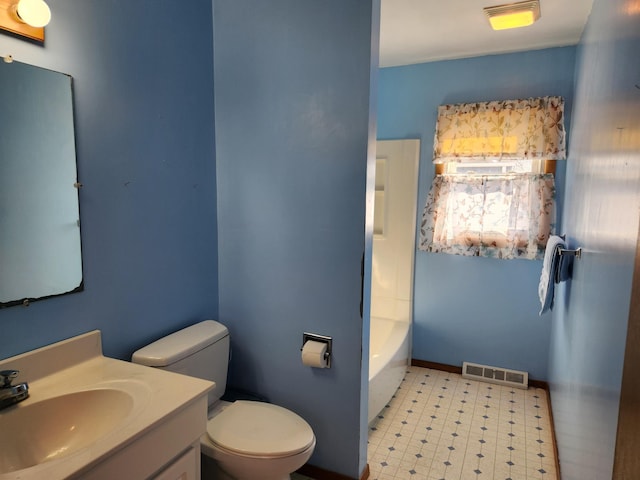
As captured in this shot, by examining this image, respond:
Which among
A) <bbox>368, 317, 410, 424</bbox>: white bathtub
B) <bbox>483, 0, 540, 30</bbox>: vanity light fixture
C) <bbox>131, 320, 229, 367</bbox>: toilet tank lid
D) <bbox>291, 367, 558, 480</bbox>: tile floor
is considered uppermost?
<bbox>483, 0, 540, 30</bbox>: vanity light fixture

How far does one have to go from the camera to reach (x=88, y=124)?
4.75 ft

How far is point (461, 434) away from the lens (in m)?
2.47

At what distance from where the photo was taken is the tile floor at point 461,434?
84.8 inches

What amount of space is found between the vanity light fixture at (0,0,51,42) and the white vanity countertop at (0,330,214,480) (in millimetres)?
1016

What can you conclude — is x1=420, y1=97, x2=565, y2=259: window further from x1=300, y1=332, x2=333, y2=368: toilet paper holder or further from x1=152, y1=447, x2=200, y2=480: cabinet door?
x1=152, y1=447, x2=200, y2=480: cabinet door

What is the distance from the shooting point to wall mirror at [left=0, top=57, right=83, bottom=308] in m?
1.22

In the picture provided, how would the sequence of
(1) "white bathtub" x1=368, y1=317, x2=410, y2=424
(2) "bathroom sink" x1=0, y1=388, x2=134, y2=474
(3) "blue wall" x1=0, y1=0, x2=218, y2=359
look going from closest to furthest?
(2) "bathroom sink" x1=0, y1=388, x2=134, y2=474, (3) "blue wall" x1=0, y1=0, x2=218, y2=359, (1) "white bathtub" x1=368, y1=317, x2=410, y2=424

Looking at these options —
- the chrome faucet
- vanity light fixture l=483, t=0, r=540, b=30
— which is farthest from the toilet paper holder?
vanity light fixture l=483, t=0, r=540, b=30

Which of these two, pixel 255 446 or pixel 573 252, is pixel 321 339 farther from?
pixel 573 252

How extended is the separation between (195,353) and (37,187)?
904 millimetres

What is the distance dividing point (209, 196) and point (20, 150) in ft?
2.96

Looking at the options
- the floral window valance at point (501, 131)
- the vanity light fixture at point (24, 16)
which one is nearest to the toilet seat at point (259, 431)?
the vanity light fixture at point (24, 16)

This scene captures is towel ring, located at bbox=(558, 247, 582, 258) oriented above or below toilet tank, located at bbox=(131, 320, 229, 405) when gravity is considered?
above

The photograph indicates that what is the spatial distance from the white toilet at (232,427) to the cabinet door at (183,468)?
0.28m
